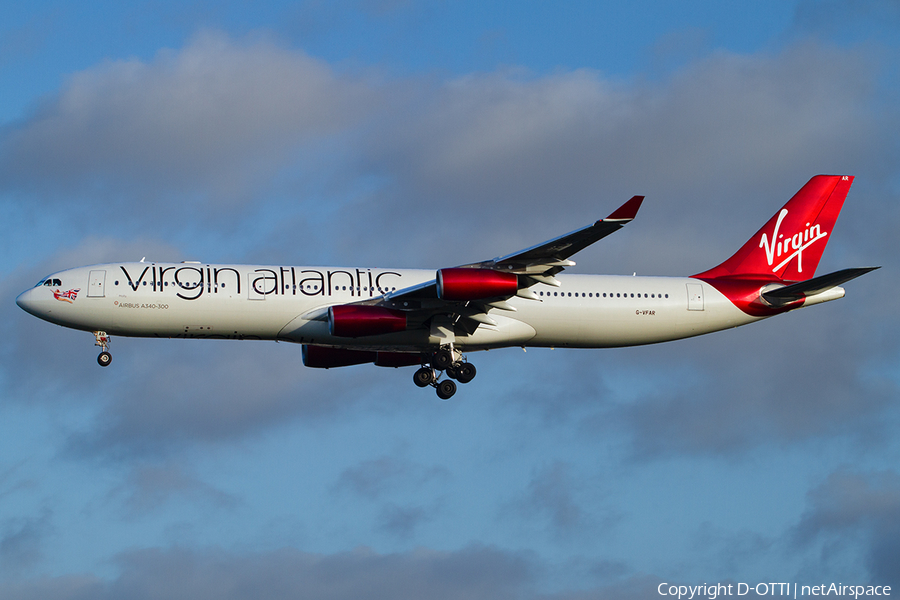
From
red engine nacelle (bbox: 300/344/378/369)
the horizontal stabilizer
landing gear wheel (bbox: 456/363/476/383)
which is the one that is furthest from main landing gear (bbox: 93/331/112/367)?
the horizontal stabilizer

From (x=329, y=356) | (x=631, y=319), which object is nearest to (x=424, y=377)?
(x=329, y=356)

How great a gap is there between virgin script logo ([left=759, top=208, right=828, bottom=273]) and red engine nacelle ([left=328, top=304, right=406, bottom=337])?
1899cm

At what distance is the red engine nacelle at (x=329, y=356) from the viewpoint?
2164 inches

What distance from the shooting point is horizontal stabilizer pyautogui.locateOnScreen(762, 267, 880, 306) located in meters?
50.2

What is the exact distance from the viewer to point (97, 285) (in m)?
49.3

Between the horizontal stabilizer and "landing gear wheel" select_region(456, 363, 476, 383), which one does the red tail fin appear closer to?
the horizontal stabilizer

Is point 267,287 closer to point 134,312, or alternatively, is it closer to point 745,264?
point 134,312

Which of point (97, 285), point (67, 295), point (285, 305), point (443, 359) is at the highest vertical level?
point (97, 285)

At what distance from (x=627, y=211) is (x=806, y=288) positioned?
13.8 meters

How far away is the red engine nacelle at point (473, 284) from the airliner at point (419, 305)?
0.16ft

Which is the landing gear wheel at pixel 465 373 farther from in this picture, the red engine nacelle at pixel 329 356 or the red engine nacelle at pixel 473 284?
the red engine nacelle at pixel 473 284

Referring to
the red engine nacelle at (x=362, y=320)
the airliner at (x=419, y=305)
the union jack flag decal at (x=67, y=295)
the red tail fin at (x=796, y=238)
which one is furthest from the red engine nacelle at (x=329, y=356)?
Answer: the red tail fin at (x=796, y=238)

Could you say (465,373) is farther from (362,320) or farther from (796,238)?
(796,238)

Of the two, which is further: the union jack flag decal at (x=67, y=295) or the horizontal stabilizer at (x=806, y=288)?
the horizontal stabilizer at (x=806, y=288)
